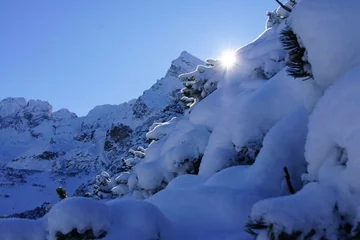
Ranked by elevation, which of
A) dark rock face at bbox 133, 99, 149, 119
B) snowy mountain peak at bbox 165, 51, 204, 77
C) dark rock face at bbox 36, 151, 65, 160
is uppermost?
snowy mountain peak at bbox 165, 51, 204, 77

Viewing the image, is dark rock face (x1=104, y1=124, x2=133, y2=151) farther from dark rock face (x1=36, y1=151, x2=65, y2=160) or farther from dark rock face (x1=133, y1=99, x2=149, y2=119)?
dark rock face (x1=36, y1=151, x2=65, y2=160)

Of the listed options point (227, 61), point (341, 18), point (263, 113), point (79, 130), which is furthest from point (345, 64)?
point (79, 130)

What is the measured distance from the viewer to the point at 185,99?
45.2 feet

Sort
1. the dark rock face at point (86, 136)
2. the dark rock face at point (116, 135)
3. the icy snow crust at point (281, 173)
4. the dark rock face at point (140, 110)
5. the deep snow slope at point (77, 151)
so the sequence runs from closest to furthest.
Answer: the icy snow crust at point (281, 173) → the deep snow slope at point (77, 151) → the dark rock face at point (116, 135) → the dark rock face at point (140, 110) → the dark rock face at point (86, 136)

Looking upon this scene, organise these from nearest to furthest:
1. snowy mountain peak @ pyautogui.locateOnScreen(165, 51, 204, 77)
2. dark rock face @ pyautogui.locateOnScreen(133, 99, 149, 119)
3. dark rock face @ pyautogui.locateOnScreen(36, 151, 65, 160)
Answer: dark rock face @ pyautogui.locateOnScreen(133, 99, 149, 119) < dark rock face @ pyautogui.locateOnScreen(36, 151, 65, 160) < snowy mountain peak @ pyautogui.locateOnScreen(165, 51, 204, 77)

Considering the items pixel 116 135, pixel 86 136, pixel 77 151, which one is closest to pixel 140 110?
pixel 116 135

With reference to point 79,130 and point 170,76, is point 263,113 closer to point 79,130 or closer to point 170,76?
point 170,76

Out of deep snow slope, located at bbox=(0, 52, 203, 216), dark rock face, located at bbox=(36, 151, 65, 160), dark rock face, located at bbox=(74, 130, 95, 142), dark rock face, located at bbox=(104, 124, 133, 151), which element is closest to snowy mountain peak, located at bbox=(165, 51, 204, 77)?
deep snow slope, located at bbox=(0, 52, 203, 216)

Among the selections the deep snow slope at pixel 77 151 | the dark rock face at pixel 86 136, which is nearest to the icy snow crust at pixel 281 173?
the deep snow slope at pixel 77 151

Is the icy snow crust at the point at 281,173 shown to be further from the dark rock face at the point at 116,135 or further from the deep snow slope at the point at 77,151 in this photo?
the dark rock face at the point at 116,135

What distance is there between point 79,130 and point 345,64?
200 meters

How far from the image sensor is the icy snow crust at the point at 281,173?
2729 mm

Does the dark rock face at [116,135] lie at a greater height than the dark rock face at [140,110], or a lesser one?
lesser

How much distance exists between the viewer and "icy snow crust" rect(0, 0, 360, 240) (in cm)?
273
